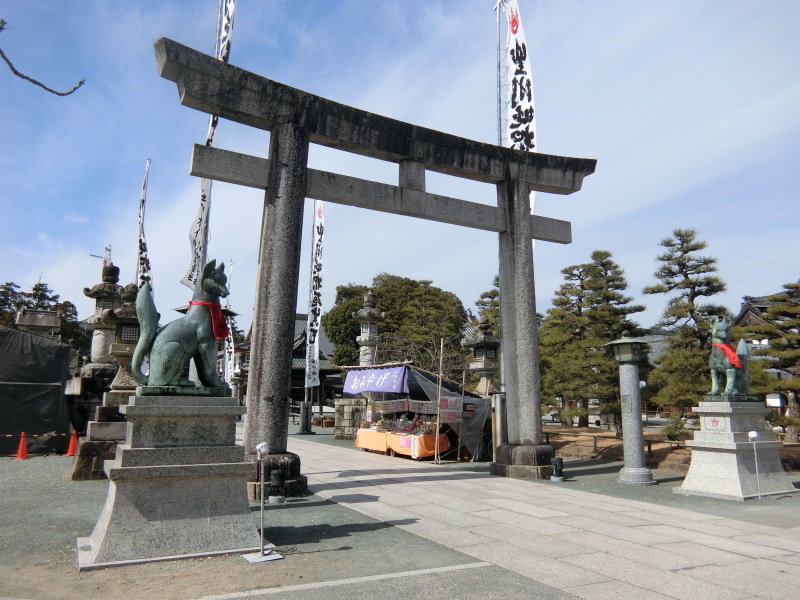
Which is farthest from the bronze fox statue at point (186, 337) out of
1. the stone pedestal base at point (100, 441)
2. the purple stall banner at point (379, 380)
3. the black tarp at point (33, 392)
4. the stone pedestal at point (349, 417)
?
the stone pedestal at point (349, 417)

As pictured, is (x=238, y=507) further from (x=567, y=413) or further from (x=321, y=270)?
(x=321, y=270)

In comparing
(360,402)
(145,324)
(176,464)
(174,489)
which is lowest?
(174,489)

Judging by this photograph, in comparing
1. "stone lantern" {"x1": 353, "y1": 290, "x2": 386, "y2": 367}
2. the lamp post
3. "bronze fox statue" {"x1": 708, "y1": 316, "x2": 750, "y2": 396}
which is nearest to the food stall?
"stone lantern" {"x1": 353, "y1": 290, "x2": 386, "y2": 367}

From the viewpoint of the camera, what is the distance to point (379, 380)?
55.1ft

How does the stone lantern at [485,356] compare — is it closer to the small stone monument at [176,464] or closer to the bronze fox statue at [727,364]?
the bronze fox statue at [727,364]

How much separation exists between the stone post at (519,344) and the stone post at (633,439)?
1434 mm

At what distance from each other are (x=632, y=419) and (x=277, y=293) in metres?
7.03

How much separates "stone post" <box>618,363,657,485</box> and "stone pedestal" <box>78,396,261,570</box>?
25.2ft

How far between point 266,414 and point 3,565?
12.8 ft

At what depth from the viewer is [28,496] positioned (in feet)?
28.6

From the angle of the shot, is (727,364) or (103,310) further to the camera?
(103,310)

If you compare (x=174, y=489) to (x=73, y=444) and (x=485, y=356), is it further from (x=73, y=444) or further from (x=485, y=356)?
(x=485, y=356)

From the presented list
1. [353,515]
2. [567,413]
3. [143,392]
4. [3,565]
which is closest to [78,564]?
[3,565]

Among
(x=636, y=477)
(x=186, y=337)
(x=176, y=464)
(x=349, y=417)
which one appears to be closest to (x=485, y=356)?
(x=349, y=417)
